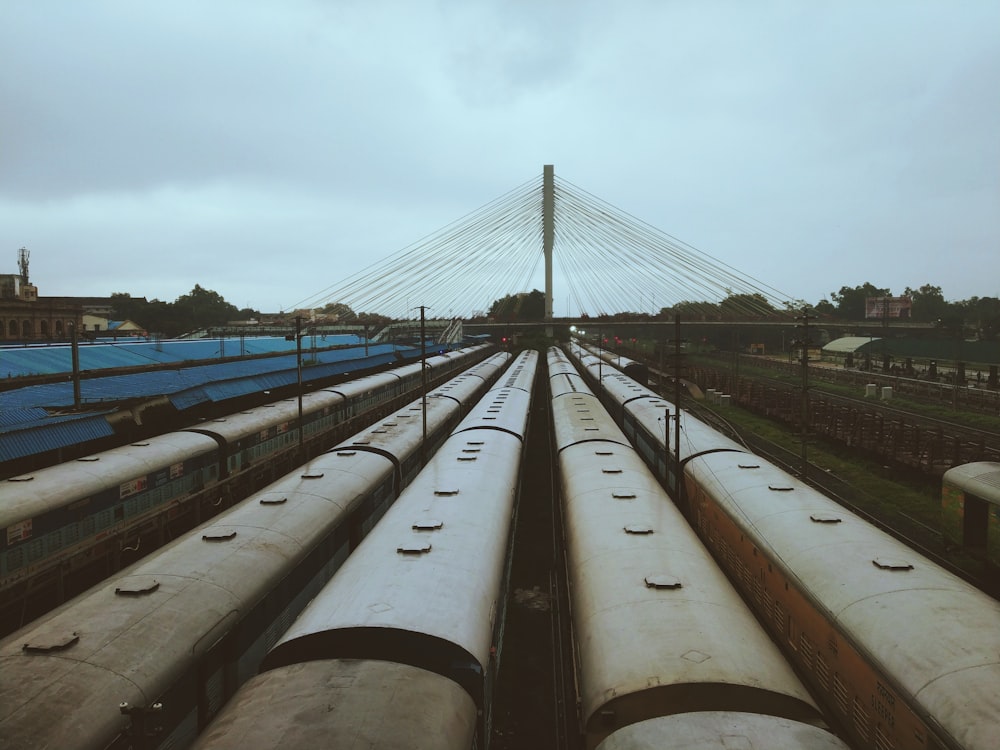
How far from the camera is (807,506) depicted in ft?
37.1

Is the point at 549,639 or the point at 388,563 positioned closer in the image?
the point at 388,563

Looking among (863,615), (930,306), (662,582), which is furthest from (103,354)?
(930,306)

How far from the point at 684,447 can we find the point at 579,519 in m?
6.83

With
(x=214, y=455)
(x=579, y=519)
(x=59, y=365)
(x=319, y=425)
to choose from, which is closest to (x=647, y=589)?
(x=579, y=519)

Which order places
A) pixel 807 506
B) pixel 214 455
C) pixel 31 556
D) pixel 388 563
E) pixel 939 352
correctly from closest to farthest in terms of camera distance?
pixel 388 563 → pixel 807 506 → pixel 31 556 → pixel 214 455 → pixel 939 352

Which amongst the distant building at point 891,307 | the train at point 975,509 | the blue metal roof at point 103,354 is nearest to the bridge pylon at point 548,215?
the blue metal roof at point 103,354

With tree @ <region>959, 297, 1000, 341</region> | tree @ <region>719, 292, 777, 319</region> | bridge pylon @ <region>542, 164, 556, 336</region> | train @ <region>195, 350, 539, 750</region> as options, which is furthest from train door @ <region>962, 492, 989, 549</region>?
tree @ <region>959, 297, 1000, 341</region>

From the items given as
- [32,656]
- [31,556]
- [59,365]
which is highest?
[59,365]

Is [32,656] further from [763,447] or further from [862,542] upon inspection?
[763,447]

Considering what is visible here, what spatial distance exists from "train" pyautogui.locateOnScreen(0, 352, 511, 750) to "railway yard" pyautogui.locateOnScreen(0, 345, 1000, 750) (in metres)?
0.04

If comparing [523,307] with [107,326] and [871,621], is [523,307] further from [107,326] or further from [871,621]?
[871,621]

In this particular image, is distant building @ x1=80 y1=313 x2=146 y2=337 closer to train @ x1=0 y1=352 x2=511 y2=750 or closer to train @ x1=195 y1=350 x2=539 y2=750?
train @ x1=0 y1=352 x2=511 y2=750

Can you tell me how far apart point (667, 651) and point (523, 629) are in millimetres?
7065

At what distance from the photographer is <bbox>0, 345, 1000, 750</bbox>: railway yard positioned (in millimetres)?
5887
